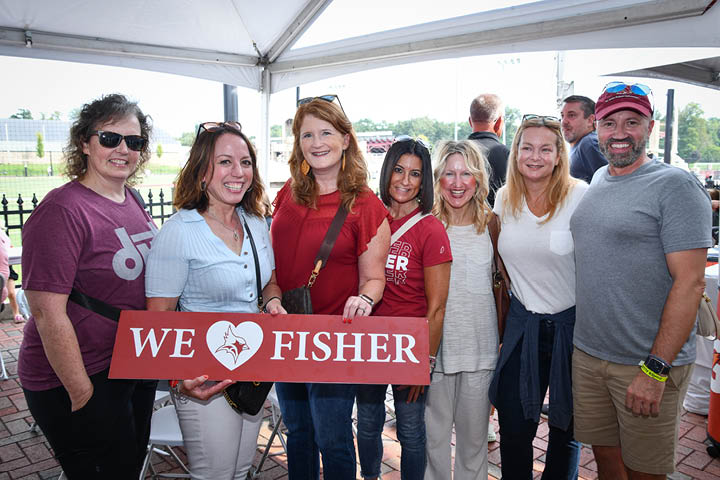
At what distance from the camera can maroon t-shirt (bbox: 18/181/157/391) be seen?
6.14 feet

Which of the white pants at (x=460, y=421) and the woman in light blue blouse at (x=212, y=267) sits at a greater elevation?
the woman in light blue blouse at (x=212, y=267)

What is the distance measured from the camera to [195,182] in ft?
6.99

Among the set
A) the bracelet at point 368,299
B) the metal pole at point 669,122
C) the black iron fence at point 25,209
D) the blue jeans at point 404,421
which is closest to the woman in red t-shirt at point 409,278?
the blue jeans at point 404,421

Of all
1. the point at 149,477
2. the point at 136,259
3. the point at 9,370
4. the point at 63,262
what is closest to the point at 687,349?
the point at 136,259

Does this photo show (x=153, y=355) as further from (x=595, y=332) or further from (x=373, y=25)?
(x=373, y=25)

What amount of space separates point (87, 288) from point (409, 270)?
1460 millimetres

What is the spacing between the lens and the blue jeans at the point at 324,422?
2.25m

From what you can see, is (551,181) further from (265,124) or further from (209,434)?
(265,124)

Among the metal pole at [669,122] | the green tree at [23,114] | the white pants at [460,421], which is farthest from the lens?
the green tree at [23,114]

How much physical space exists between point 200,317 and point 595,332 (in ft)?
6.01

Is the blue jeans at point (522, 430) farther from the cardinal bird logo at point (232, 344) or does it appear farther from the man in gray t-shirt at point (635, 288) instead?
the cardinal bird logo at point (232, 344)

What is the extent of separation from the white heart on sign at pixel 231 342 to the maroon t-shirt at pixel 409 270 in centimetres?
74

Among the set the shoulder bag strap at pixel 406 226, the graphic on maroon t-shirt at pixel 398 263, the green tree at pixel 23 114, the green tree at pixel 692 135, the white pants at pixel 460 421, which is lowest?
the white pants at pixel 460 421

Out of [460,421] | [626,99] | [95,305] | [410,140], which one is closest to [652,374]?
[460,421]
